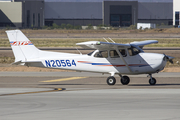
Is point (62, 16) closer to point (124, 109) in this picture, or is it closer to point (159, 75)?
point (159, 75)

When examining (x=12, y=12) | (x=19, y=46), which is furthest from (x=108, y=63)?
(x=12, y=12)

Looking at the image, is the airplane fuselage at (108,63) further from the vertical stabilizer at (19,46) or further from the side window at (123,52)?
the vertical stabilizer at (19,46)

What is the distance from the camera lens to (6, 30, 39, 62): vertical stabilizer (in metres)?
16.0

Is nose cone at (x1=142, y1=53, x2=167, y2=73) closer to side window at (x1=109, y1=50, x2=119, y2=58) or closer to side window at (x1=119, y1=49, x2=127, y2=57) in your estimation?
side window at (x1=119, y1=49, x2=127, y2=57)

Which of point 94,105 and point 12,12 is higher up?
point 12,12

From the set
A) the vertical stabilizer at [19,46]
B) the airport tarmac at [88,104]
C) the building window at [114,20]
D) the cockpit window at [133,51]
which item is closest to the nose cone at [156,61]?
the cockpit window at [133,51]

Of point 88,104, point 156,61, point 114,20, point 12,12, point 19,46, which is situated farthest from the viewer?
point 114,20

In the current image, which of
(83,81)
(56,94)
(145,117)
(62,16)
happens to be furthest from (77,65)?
(62,16)

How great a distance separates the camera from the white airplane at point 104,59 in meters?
15.4

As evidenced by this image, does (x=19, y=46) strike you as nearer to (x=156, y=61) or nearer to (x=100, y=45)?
(x=100, y=45)

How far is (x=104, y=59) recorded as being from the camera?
52.0ft

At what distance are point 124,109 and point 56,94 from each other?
3852mm

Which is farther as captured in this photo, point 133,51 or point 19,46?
point 19,46

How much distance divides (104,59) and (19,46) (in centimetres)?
427
